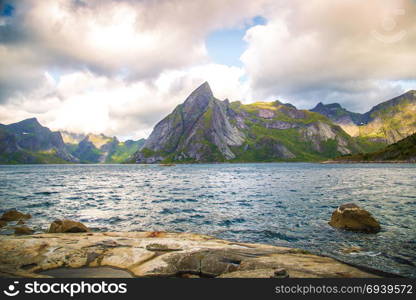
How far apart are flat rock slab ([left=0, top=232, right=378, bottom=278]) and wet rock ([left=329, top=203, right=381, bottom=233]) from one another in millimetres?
10751

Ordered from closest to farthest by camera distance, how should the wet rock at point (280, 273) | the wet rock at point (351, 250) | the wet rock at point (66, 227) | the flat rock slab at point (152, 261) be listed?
the wet rock at point (280, 273), the flat rock slab at point (152, 261), the wet rock at point (351, 250), the wet rock at point (66, 227)

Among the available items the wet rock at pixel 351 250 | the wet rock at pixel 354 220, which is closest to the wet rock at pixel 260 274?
the wet rock at pixel 351 250

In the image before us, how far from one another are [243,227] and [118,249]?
13.2 metres

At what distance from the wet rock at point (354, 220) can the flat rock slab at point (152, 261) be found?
1075 cm

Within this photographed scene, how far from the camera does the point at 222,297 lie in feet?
22.3

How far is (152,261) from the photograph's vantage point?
10.5 m

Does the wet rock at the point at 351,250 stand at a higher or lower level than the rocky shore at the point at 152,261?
lower

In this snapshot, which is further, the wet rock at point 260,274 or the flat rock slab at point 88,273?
the flat rock slab at point 88,273

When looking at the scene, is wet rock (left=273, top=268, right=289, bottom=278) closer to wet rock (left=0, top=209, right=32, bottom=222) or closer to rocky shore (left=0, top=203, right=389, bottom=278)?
rocky shore (left=0, top=203, right=389, bottom=278)

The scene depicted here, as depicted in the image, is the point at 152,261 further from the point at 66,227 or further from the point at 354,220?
the point at 354,220

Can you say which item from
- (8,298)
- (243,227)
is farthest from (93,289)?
(243,227)

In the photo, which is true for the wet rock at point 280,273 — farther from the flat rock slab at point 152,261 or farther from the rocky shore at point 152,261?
the flat rock slab at point 152,261

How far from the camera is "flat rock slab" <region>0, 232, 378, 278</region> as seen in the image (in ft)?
30.5

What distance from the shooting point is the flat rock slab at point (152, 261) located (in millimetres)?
9297
